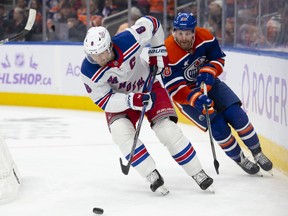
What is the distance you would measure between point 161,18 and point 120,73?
4.33 m

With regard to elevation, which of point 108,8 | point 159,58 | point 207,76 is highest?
point 159,58

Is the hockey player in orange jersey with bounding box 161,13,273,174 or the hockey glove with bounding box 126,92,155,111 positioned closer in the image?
the hockey glove with bounding box 126,92,155,111

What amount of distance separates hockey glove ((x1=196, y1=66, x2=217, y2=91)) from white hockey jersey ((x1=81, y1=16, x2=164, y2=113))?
31 cm

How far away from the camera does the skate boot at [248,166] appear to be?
4.97 metres

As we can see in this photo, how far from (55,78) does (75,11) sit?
0.84m

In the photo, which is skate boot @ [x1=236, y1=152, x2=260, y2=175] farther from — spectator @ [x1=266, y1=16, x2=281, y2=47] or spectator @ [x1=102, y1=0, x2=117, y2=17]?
spectator @ [x1=102, y1=0, x2=117, y2=17]

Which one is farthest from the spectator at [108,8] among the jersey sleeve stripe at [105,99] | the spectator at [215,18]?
the jersey sleeve stripe at [105,99]

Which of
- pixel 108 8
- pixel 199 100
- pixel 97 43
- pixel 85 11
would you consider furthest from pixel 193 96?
pixel 85 11

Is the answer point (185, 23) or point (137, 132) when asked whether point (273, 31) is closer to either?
point (185, 23)

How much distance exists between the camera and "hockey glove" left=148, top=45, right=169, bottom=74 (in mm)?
4789

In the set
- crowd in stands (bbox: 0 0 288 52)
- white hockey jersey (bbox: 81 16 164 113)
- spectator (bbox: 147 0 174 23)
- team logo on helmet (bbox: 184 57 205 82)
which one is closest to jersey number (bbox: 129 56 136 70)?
white hockey jersey (bbox: 81 16 164 113)

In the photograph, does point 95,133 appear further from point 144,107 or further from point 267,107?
point 144,107

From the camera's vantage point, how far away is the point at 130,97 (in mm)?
4387

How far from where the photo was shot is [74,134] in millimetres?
7152
